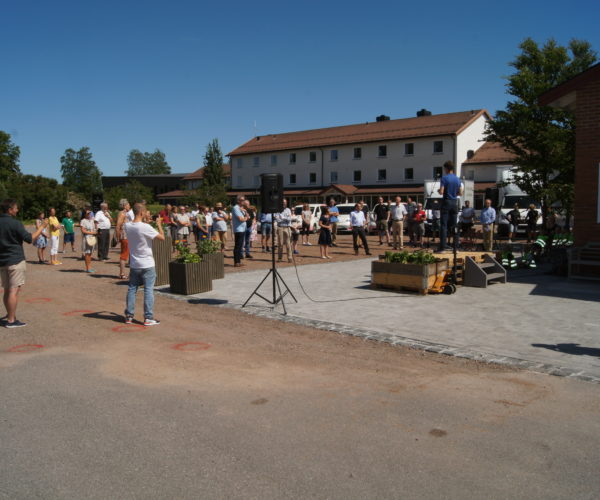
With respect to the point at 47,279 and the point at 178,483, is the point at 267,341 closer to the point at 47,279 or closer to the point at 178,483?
the point at 178,483

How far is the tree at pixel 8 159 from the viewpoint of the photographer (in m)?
75.8

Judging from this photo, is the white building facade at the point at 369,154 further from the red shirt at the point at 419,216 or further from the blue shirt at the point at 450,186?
the blue shirt at the point at 450,186

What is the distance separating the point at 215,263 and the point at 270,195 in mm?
3145

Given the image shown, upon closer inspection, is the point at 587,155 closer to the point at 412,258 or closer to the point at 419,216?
the point at 412,258

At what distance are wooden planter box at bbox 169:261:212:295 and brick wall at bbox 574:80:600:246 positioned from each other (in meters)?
8.67

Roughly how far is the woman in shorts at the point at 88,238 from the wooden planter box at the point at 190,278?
4.66 m

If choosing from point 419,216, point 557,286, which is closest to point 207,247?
point 557,286

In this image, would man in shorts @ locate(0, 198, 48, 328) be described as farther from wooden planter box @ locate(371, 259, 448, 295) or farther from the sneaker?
wooden planter box @ locate(371, 259, 448, 295)

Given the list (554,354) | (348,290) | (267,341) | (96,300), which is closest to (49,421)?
(267,341)

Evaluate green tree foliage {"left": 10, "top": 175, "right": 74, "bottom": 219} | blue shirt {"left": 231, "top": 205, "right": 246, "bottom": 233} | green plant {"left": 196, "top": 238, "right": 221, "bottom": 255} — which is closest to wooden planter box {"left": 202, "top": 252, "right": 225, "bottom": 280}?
green plant {"left": 196, "top": 238, "right": 221, "bottom": 255}

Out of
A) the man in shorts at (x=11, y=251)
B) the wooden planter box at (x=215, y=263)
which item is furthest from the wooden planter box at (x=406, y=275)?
the man in shorts at (x=11, y=251)

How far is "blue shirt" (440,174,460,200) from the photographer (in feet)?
37.2

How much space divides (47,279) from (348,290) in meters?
7.70

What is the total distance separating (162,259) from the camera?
40.1 ft
